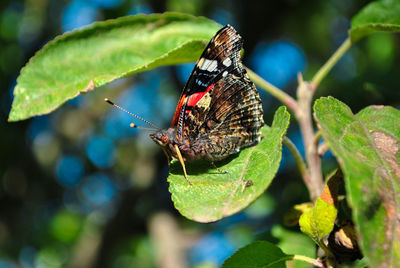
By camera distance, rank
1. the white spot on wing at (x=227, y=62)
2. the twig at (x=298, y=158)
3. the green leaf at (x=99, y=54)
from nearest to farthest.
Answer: the twig at (x=298, y=158), the green leaf at (x=99, y=54), the white spot on wing at (x=227, y=62)

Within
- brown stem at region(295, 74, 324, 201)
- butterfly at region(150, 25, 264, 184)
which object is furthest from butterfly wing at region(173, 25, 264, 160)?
brown stem at region(295, 74, 324, 201)

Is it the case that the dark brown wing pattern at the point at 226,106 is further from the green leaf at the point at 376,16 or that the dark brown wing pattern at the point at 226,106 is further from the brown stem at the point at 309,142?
the green leaf at the point at 376,16

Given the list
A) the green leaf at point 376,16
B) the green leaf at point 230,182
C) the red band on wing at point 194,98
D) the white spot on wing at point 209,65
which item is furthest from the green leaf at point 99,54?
Result: the green leaf at point 376,16

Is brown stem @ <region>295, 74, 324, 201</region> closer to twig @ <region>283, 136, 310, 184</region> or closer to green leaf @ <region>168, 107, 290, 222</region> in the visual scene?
twig @ <region>283, 136, 310, 184</region>

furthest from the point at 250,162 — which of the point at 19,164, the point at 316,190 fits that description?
the point at 19,164

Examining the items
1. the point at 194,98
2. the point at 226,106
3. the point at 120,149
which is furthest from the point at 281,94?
the point at 120,149

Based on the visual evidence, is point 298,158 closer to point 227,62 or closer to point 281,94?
point 281,94

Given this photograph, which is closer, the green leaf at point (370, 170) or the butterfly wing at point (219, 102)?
the green leaf at point (370, 170)
